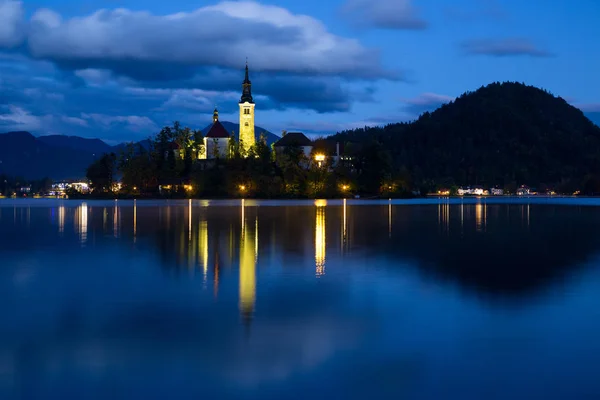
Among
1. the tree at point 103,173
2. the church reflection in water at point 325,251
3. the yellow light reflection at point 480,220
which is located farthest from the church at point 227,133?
the church reflection in water at point 325,251

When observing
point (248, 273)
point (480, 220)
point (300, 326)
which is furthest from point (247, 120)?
point (300, 326)

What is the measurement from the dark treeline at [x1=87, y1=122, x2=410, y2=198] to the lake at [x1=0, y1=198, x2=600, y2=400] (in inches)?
4798

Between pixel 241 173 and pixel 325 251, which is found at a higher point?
pixel 241 173

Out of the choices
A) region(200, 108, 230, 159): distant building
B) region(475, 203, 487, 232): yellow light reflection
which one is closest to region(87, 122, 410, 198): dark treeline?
region(200, 108, 230, 159): distant building

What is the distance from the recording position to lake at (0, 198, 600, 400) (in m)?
9.47

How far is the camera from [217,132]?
176 m

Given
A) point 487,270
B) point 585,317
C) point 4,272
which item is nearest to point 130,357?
point 585,317

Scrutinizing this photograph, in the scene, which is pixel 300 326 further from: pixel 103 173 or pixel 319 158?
pixel 103 173

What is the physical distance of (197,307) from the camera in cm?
1531

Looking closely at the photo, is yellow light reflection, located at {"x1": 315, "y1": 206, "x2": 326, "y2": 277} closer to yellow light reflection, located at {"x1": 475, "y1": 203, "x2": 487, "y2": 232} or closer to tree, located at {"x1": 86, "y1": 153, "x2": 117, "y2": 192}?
yellow light reflection, located at {"x1": 475, "y1": 203, "x2": 487, "y2": 232}

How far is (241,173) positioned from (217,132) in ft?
102

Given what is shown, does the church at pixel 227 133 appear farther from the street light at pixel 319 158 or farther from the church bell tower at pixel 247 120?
the street light at pixel 319 158

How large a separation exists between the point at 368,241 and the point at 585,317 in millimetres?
20222

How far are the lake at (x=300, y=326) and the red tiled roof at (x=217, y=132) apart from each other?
14946 centimetres
